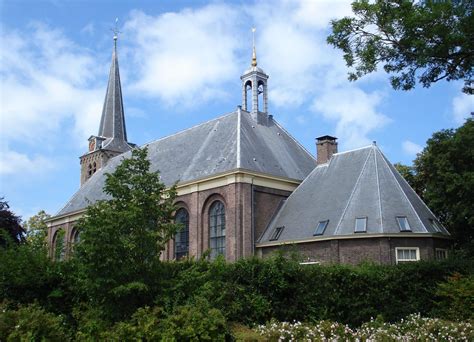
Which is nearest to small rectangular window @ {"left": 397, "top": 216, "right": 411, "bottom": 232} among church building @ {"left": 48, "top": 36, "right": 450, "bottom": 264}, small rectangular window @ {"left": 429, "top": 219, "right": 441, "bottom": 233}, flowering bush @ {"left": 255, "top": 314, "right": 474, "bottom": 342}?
church building @ {"left": 48, "top": 36, "right": 450, "bottom": 264}

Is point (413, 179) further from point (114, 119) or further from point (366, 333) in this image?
point (114, 119)

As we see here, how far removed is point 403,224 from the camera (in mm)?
28344

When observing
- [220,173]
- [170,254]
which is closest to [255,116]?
[220,173]

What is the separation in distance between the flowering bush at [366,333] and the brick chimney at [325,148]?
20.6 m

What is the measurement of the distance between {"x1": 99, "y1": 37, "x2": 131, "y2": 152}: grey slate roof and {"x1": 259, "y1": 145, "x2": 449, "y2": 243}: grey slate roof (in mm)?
25565

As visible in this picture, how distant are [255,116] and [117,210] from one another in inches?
1034

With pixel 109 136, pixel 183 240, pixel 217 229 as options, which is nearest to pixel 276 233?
pixel 217 229

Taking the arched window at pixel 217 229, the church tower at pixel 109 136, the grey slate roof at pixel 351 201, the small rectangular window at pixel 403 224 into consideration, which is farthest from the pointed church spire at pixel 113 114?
the small rectangular window at pixel 403 224

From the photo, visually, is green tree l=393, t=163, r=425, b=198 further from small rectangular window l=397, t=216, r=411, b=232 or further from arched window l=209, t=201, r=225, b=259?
arched window l=209, t=201, r=225, b=259

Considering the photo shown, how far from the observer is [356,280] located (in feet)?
63.4

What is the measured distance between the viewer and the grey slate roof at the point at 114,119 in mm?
55713

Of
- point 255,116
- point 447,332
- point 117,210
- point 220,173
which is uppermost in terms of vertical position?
point 255,116

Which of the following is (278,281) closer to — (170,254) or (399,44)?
(399,44)

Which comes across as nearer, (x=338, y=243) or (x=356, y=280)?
(x=356, y=280)
